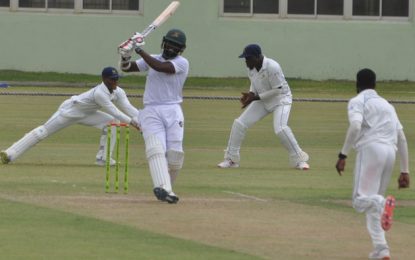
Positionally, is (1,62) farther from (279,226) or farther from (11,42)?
(279,226)

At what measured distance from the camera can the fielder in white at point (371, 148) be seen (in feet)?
37.4

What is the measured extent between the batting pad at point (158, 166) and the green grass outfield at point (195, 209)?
27cm

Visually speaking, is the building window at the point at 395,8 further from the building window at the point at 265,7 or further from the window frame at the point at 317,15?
the building window at the point at 265,7

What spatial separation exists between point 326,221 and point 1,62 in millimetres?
39983

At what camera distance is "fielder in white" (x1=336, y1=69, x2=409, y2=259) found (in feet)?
37.4

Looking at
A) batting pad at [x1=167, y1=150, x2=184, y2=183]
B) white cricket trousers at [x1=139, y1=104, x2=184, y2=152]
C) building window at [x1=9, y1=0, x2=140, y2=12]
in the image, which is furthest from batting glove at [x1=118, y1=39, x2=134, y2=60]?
building window at [x1=9, y1=0, x2=140, y2=12]

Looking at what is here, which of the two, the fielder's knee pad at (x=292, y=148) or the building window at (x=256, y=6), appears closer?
the fielder's knee pad at (x=292, y=148)

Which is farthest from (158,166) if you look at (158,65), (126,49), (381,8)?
(381,8)

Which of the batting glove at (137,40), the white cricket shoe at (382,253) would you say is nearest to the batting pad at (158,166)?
the batting glove at (137,40)

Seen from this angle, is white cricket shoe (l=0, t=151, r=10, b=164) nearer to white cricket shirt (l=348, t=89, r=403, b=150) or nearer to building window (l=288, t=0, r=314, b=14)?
white cricket shirt (l=348, t=89, r=403, b=150)

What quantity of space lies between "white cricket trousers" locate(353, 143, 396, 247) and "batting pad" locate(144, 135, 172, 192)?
3.52 meters

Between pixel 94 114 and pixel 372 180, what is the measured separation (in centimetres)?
917

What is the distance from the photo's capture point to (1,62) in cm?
5259

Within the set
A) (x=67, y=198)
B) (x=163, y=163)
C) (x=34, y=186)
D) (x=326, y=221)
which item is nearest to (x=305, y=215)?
(x=326, y=221)
